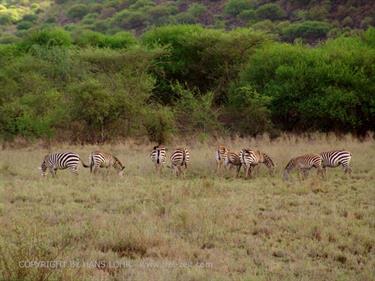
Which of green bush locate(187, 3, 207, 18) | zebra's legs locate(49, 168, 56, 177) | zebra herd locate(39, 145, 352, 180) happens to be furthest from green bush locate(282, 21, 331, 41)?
zebra's legs locate(49, 168, 56, 177)

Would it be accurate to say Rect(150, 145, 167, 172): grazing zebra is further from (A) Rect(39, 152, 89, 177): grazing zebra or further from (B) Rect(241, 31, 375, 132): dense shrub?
(B) Rect(241, 31, 375, 132): dense shrub

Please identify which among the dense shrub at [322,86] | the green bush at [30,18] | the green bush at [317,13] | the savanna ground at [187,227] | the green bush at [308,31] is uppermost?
the green bush at [30,18]

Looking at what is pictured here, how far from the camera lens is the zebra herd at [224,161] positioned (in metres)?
15.6

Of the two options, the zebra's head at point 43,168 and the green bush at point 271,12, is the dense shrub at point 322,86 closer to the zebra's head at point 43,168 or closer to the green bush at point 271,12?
the zebra's head at point 43,168

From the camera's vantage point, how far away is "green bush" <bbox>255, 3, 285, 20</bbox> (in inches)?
2067

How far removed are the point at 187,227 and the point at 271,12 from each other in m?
45.9

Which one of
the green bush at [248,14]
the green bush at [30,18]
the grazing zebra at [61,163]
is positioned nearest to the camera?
the grazing zebra at [61,163]

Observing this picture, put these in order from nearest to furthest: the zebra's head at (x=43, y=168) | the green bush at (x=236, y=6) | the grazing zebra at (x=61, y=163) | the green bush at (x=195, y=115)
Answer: the grazing zebra at (x=61, y=163), the zebra's head at (x=43, y=168), the green bush at (x=195, y=115), the green bush at (x=236, y=6)

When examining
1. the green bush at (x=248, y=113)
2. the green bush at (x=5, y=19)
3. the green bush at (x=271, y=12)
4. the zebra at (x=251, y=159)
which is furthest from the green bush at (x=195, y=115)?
the green bush at (x=5, y=19)

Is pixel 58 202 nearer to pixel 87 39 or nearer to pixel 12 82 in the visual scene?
pixel 12 82

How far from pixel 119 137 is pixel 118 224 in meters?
16.3

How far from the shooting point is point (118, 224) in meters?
9.55

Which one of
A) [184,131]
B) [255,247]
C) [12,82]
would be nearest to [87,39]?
[12,82]

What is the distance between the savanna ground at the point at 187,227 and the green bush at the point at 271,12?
125 ft
